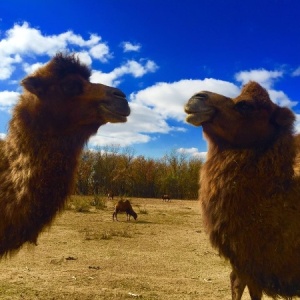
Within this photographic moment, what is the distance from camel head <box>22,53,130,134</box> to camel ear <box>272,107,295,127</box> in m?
1.75

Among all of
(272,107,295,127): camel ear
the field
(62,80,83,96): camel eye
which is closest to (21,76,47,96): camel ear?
(62,80,83,96): camel eye

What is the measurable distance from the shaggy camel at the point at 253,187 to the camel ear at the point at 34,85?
1.69 metres

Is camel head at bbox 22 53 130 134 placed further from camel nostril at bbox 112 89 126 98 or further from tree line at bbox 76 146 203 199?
tree line at bbox 76 146 203 199

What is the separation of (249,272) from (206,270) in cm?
513

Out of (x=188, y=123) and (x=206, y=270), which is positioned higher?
(x=188, y=123)

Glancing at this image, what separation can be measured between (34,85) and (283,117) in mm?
2894

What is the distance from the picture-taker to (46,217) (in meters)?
4.20

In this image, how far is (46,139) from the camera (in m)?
4.37

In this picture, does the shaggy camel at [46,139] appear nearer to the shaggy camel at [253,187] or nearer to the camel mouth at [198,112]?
the camel mouth at [198,112]

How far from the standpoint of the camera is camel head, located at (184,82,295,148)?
4.73m

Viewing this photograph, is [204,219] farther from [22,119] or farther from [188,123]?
[22,119]

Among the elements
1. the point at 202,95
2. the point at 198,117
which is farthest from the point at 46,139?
the point at 202,95

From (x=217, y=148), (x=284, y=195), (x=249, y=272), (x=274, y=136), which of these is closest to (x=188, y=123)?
(x=217, y=148)

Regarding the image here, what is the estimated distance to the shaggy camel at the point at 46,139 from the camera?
4039 millimetres
